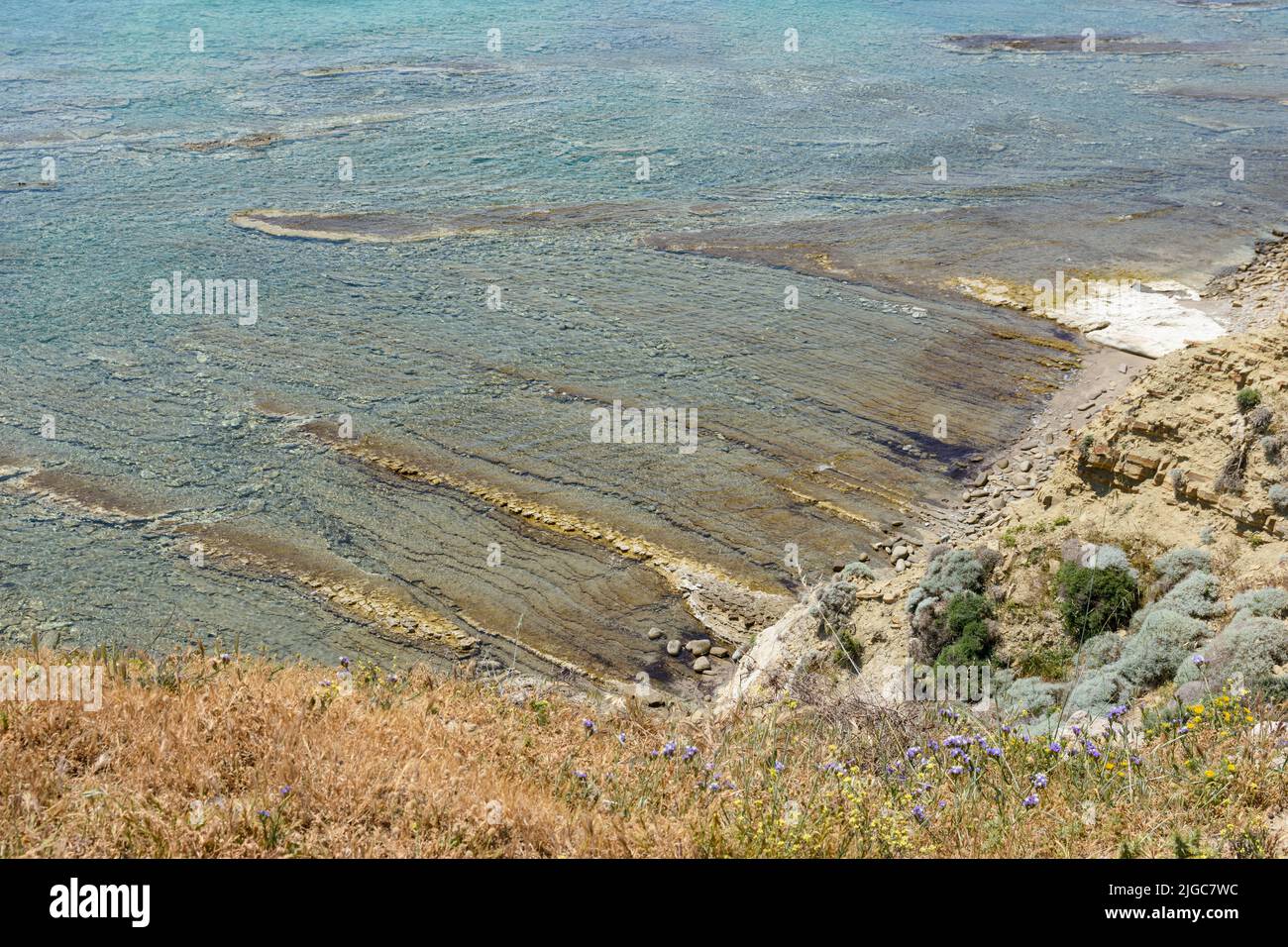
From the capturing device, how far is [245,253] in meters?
22.0

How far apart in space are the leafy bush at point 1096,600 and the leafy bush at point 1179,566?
9.7 inches

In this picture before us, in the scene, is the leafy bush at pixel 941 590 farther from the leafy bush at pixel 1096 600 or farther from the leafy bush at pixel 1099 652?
the leafy bush at pixel 1099 652

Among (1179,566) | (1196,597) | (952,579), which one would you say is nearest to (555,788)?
(1196,597)

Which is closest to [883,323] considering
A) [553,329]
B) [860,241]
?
[860,241]

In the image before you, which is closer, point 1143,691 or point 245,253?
point 1143,691

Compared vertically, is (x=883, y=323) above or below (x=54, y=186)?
below

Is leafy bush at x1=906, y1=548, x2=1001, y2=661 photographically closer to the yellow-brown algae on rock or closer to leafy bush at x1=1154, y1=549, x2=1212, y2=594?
leafy bush at x1=1154, y1=549, x2=1212, y2=594

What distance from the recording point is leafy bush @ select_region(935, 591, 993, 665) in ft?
31.4

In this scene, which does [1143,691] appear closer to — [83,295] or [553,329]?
[553,329]

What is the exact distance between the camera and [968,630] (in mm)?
9766

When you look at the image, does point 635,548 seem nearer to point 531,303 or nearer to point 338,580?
point 338,580

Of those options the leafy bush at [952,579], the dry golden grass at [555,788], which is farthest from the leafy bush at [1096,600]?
the dry golden grass at [555,788]

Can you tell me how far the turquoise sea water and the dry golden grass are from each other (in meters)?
4.98
